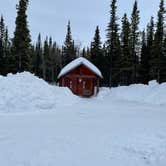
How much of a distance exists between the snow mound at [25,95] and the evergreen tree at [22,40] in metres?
16.2

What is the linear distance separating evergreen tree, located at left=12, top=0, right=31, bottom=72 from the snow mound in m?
16.2

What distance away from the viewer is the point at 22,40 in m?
31.8

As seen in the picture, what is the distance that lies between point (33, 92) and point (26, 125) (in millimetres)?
5665

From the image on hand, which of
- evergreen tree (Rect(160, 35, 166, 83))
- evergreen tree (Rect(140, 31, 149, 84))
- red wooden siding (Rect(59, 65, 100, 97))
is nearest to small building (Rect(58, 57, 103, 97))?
red wooden siding (Rect(59, 65, 100, 97))

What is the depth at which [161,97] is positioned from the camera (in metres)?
20.0

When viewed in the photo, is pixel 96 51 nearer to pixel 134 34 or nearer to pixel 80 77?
pixel 134 34

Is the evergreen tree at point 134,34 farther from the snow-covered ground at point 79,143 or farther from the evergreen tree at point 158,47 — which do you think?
the snow-covered ground at point 79,143

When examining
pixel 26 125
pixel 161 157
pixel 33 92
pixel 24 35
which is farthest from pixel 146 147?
pixel 24 35

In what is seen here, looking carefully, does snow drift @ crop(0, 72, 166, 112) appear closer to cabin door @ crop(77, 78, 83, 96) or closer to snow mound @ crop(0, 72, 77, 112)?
snow mound @ crop(0, 72, 77, 112)

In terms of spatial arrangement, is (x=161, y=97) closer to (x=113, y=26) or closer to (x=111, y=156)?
(x=111, y=156)

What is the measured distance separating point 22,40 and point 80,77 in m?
9.51

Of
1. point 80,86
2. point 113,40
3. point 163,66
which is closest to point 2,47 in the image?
point 113,40

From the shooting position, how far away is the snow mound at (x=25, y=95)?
13041mm

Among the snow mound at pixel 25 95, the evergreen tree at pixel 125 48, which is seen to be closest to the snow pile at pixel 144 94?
the snow mound at pixel 25 95
